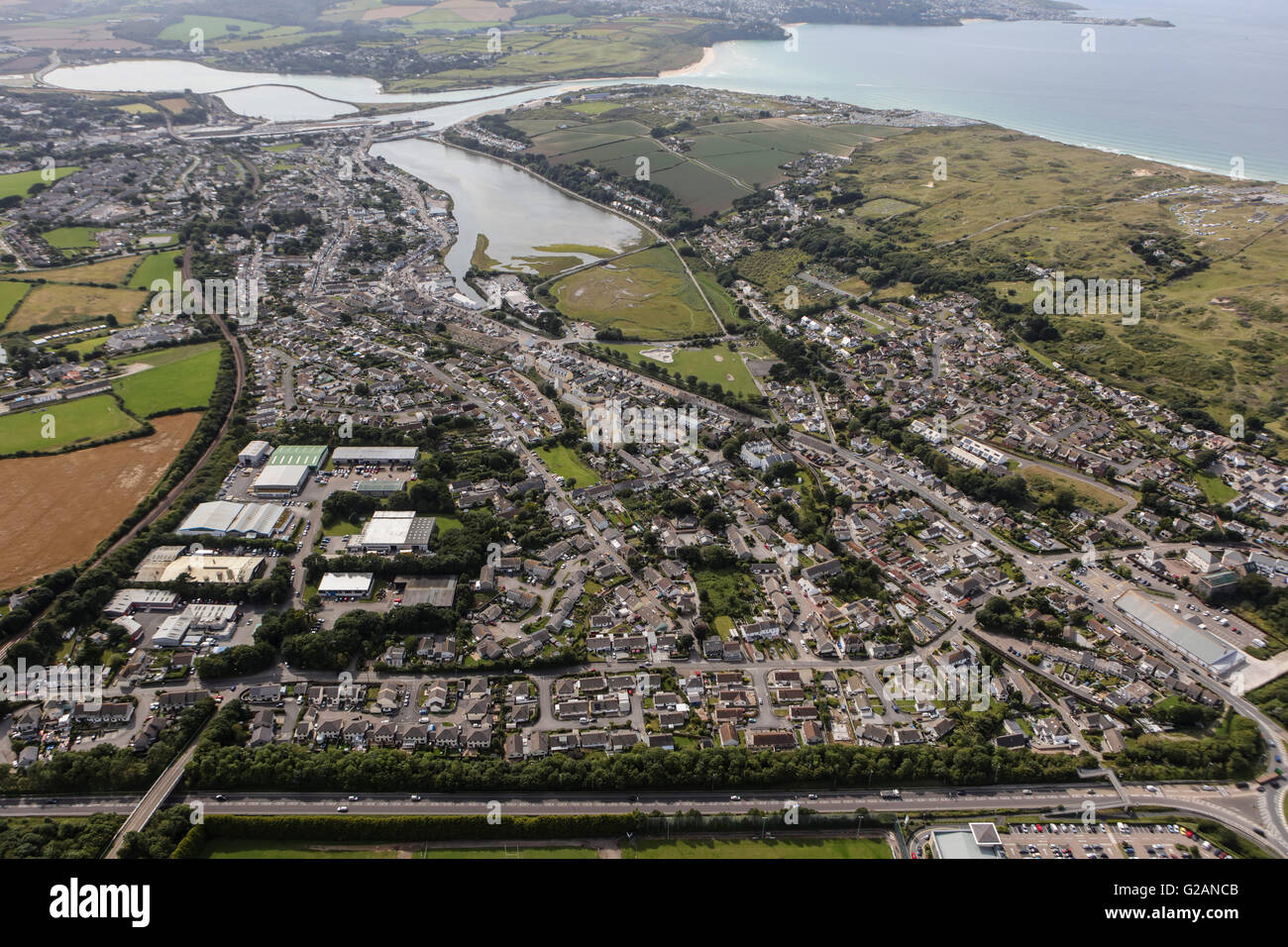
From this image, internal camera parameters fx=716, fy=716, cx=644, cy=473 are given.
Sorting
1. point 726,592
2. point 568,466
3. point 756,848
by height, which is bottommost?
point 756,848

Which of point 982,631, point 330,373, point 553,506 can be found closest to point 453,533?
point 553,506

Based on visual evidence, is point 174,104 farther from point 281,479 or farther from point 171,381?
point 281,479

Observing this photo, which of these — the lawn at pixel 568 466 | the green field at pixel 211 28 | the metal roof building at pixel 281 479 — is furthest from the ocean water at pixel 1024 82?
the metal roof building at pixel 281 479

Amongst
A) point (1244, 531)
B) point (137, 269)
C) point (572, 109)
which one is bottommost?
point (1244, 531)

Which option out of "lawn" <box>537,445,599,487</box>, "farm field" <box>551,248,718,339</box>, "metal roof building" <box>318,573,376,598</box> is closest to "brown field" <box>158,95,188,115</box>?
"farm field" <box>551,248,718,339</box>

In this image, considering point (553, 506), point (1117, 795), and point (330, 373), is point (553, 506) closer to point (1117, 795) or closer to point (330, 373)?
point (330, 373)

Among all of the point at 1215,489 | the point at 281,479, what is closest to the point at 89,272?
the point at 281,479

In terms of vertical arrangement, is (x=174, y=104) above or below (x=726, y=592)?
above
